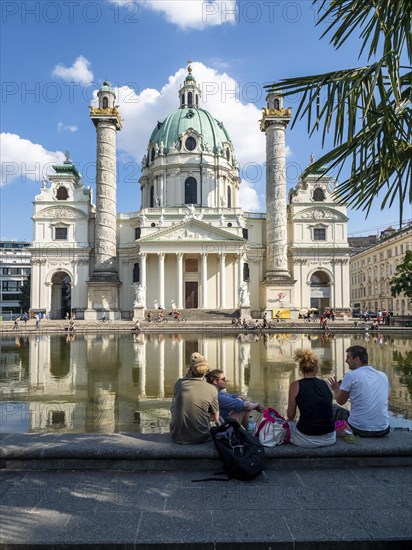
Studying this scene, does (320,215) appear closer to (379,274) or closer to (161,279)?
(379,274)

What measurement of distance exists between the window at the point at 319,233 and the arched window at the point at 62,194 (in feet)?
104

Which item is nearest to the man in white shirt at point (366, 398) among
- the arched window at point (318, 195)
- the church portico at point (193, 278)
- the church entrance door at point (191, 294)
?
the church portico at point (193, 278)

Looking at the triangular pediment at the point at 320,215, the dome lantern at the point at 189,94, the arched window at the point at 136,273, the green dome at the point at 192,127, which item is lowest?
the arched window at the point at 136,273

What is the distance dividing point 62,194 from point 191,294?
68.5ft

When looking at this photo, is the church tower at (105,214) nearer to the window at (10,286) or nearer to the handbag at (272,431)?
the handbag at (272,431)

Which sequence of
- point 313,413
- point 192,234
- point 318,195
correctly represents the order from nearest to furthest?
point 313,413 → point 192,234 → point 318,195

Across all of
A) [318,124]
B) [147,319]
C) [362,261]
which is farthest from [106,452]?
[362,261]

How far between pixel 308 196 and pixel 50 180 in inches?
1297

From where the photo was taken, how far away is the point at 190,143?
60000 mm

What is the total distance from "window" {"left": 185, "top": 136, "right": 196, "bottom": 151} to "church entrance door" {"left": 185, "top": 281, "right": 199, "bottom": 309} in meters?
19.9

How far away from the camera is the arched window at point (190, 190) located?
192 feet

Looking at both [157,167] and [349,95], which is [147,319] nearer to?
[157,167]

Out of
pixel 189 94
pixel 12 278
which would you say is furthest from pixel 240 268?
pixel 12 278

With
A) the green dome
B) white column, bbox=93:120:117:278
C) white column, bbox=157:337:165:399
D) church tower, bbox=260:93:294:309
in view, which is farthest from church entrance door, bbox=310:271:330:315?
white column, bbox=157:337:165:399
